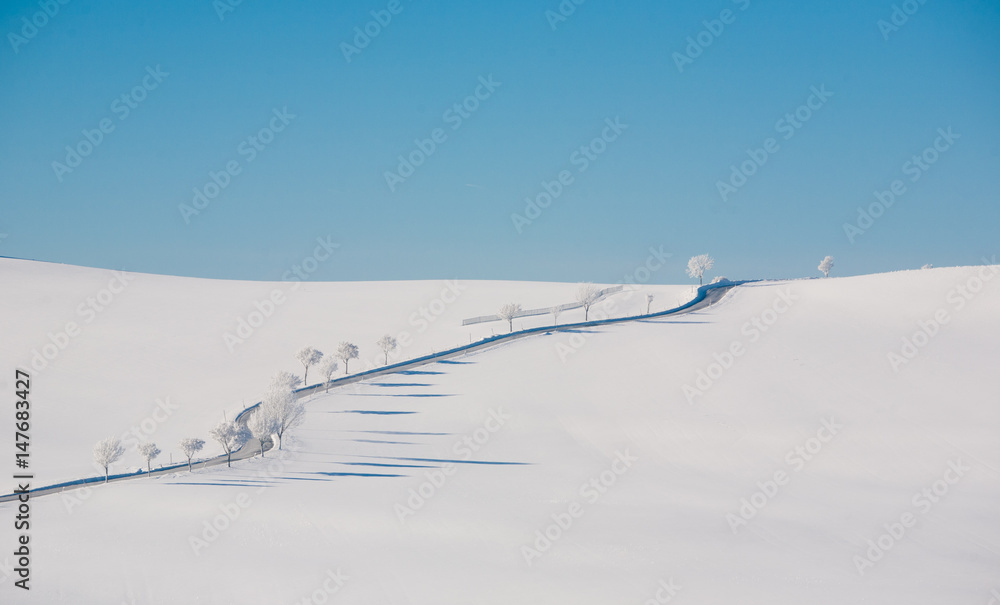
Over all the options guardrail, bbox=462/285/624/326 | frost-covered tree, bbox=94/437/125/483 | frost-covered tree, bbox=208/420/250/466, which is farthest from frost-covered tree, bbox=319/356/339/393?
guardrail, bbox=462/285/624/326

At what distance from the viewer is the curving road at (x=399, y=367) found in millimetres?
43531

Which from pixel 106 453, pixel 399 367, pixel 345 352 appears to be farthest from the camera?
pixel 345 352

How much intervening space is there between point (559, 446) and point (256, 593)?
2657 centimetres

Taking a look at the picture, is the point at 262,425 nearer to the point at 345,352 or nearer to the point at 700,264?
the point at 345,352

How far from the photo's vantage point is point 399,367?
72.1m

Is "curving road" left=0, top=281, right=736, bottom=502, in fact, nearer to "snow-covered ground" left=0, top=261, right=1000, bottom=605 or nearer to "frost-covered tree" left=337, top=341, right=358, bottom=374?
"snow-covered ground" left=0, top=261, right=1000, bottom=605

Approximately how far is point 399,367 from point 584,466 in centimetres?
2863

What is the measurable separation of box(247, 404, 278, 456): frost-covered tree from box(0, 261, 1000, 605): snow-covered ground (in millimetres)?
1339

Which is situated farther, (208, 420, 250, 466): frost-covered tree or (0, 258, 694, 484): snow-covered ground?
(0, 258, 694, 484): snow-covered ground

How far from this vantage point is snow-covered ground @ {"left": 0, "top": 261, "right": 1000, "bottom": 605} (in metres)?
30.5

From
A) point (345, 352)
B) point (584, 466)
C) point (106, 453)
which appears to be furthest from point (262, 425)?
point (345, 352)

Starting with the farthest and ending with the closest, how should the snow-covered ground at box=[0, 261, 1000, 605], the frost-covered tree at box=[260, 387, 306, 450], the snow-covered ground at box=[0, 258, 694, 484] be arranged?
the snow-covered ground at box=[0, 258, 694, 484] < the frost-covered tree at box=[260, 387, 306, 450] < the snow-covered ground at box=[0, 261, 1000, 605]

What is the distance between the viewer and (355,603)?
1109 inches

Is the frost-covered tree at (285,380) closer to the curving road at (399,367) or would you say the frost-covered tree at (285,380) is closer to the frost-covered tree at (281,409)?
the curving road at (399,367)
